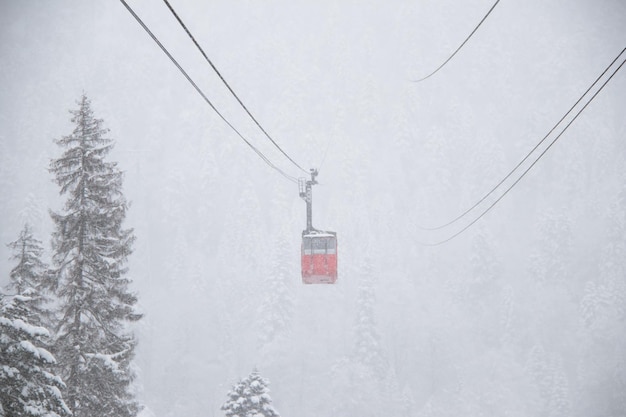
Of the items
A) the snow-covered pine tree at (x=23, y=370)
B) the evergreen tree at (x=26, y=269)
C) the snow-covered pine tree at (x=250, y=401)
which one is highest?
the evergreen tree at (x=26, y=269)

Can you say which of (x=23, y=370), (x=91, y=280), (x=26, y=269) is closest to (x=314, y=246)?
(x=91, y=280)

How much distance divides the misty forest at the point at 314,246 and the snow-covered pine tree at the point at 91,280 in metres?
0.07

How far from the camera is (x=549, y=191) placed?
13050 centimetres

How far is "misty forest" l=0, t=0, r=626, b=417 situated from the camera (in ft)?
51.6

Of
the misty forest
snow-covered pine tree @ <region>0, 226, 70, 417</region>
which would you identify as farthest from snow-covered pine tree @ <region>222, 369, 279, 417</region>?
snow-covered pine tree @ <region>0, 226, 70, 417</region>

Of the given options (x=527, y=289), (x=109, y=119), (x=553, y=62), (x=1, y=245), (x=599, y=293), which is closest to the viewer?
(x=599, y=293)

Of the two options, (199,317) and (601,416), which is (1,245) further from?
(601,416)

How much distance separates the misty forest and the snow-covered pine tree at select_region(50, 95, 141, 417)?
7 cm

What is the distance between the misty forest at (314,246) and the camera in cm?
1573

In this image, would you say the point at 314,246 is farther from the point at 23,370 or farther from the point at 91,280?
the point at 23,370

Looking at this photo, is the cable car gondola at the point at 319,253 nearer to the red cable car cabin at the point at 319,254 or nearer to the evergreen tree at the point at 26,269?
the red cable car cabin at the point at 319,254

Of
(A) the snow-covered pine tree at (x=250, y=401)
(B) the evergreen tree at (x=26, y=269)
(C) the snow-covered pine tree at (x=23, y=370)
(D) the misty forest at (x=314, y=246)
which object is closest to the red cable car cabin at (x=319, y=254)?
(D) the misty forest at (x=314, y=246)

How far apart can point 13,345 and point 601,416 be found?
257 feet

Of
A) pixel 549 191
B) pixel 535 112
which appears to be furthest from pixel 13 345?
pixel 535 112
